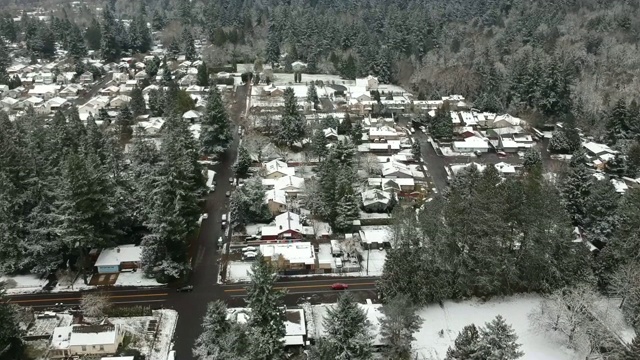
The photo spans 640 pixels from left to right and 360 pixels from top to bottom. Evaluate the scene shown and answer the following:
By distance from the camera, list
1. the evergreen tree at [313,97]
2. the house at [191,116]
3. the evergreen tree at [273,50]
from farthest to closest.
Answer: the evergreen tree at [273,50] → the evergreen tree at [313,97] → the house at [191,116]

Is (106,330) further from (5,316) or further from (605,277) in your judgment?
(605,277)

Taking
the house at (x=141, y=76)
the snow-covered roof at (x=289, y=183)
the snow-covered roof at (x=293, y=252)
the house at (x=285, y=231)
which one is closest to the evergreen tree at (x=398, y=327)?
the snow-covered roof at (x=293, y=252)

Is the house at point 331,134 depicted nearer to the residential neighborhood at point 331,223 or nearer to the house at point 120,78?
the residential neighborhood at point 331,223

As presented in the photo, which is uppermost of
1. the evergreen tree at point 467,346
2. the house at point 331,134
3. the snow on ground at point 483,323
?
the evergreen tree at point 467,346

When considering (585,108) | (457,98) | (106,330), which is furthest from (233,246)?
(585,108)

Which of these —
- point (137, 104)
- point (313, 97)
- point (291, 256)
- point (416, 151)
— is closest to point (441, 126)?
point (416, 151)

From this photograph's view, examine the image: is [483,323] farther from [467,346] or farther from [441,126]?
[441,126]

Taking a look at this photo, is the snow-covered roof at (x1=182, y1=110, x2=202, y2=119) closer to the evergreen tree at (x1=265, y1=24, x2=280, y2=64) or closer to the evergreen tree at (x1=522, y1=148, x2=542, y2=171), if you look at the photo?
the evergreen tree at (x1=265, y1=24, x2=280, y2=64)
